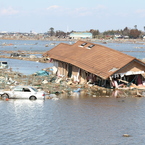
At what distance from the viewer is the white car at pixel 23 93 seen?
3042 cm

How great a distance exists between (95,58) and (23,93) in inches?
465

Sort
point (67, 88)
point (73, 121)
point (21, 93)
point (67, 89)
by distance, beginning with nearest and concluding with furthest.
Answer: point (73, 121)
point (21, 93)
point (67, 89)
point (67, 88)

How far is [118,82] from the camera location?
123ft

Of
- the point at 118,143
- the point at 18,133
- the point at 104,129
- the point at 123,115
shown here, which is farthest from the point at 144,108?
the point at 18,133

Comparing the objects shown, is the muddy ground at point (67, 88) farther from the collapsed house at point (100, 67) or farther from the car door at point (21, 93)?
the car door at point (21, 93)

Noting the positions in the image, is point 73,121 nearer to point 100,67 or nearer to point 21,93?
point 21,93

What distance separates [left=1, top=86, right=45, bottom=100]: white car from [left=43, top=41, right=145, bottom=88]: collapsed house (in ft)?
23.8

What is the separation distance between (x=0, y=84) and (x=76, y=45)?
1465 centimetres

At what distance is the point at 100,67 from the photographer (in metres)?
36.8

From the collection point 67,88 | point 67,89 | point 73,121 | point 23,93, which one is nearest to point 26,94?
point 23,93

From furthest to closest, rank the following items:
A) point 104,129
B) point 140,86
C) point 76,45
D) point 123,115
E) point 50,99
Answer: point 76,45 < point 140,86 < point 50,99 < point 123,115 < point 104,129

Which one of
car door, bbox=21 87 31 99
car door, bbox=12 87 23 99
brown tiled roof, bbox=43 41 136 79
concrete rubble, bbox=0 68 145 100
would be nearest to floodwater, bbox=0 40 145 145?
car door, bbox=12 87 23 99

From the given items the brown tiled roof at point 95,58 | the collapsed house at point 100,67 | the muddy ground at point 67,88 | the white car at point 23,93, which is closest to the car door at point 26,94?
the white car at point 23,93

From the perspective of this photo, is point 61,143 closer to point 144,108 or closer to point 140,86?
point 144,108
